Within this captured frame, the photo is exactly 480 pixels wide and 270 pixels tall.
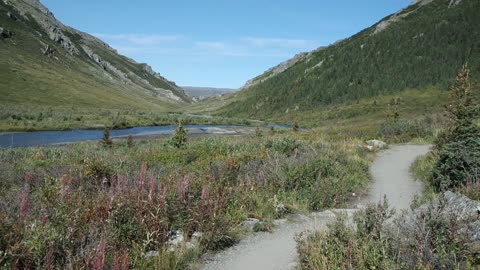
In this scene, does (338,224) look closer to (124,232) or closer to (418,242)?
(418,242)

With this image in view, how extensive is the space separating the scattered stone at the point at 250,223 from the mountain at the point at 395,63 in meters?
74.9

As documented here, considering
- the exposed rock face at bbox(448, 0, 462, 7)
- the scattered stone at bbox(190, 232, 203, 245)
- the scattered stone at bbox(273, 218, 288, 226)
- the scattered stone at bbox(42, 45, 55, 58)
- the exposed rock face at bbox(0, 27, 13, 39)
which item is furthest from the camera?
the scattered stone at bbox(42, 45, 55, 58)

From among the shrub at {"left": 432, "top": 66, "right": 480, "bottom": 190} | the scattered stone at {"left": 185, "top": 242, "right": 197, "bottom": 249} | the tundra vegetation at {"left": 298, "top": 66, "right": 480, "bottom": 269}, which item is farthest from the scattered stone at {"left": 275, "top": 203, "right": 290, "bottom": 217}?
the shrub at {"left": 432, "top": 66, "right": 480, "bottom": 190}

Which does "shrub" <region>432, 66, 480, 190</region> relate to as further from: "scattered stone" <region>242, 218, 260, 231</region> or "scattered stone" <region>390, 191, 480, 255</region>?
"scattered stone" <region>242, 218, 260, 231</region>

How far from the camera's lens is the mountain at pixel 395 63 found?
8462cm

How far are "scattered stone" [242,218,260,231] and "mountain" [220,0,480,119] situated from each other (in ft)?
246

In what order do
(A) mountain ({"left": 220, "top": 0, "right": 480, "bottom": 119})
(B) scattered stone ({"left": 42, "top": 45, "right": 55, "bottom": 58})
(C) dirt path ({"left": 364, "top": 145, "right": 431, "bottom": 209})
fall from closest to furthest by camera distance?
(C) dirt path ({"left": 364, "top": 145, "right": 431, "bottom": 209}) → (A) mountain ({"left": 220, "top": 0, "right": 480, "bottom": 119}) → (B) scattered stone ({"left": 42, "top": 45, "right": 55, "bottom": 58})

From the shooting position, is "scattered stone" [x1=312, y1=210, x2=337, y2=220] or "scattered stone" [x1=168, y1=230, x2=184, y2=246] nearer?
"scattered stone" [x1=168, y1=230, x2=184, y2=246]

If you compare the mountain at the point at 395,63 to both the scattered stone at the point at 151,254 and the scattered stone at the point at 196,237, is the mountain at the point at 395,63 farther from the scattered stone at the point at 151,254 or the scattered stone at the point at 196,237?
the scattered stone at the point at 151,254

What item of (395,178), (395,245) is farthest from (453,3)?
(395,245)

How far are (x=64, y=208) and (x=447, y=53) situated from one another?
93883 mm

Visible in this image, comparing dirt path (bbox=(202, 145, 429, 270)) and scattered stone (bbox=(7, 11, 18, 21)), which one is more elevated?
scattered stone (bbox=(7, 11, 18, 21))

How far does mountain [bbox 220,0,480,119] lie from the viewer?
278 feet

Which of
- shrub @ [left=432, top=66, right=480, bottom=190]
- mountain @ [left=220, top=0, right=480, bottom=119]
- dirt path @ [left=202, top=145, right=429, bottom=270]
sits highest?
mountain @ [left=220, top=0, right=480, bottom=119]
